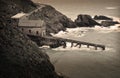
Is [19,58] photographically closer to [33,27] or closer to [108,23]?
[33,27]

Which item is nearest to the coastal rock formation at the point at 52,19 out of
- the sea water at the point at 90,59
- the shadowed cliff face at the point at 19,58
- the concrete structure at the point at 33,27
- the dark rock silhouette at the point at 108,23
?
the sea water at the point at 90,59

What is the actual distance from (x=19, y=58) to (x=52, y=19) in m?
31.5

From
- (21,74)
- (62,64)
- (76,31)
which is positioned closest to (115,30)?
(76,31)

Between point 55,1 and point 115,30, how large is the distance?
38.0 meters

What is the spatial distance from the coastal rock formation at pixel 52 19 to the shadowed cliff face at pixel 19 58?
2379 centimetres

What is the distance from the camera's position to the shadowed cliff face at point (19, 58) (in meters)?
28.0

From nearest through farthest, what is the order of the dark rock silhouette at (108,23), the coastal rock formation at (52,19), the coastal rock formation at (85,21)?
1. the coastal rock formation at (52,19)
2. the coastal rock formation at (85,21)
3. the dark rock silhouette at (108,23)

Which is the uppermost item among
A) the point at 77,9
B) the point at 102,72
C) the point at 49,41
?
the point at 77,9

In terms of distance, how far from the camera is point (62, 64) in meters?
40.9

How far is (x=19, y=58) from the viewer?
29656 millimetres

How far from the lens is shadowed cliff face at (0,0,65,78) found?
92.0 ft

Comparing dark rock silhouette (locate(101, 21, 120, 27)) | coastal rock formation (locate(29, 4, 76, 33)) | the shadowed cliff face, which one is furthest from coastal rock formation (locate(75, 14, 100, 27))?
the shadowed cliff face

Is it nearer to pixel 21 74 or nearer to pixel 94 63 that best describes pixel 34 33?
pixel 94 63

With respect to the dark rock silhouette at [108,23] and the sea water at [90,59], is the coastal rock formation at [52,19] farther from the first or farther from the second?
the dark rock silhouette at [108,23]
